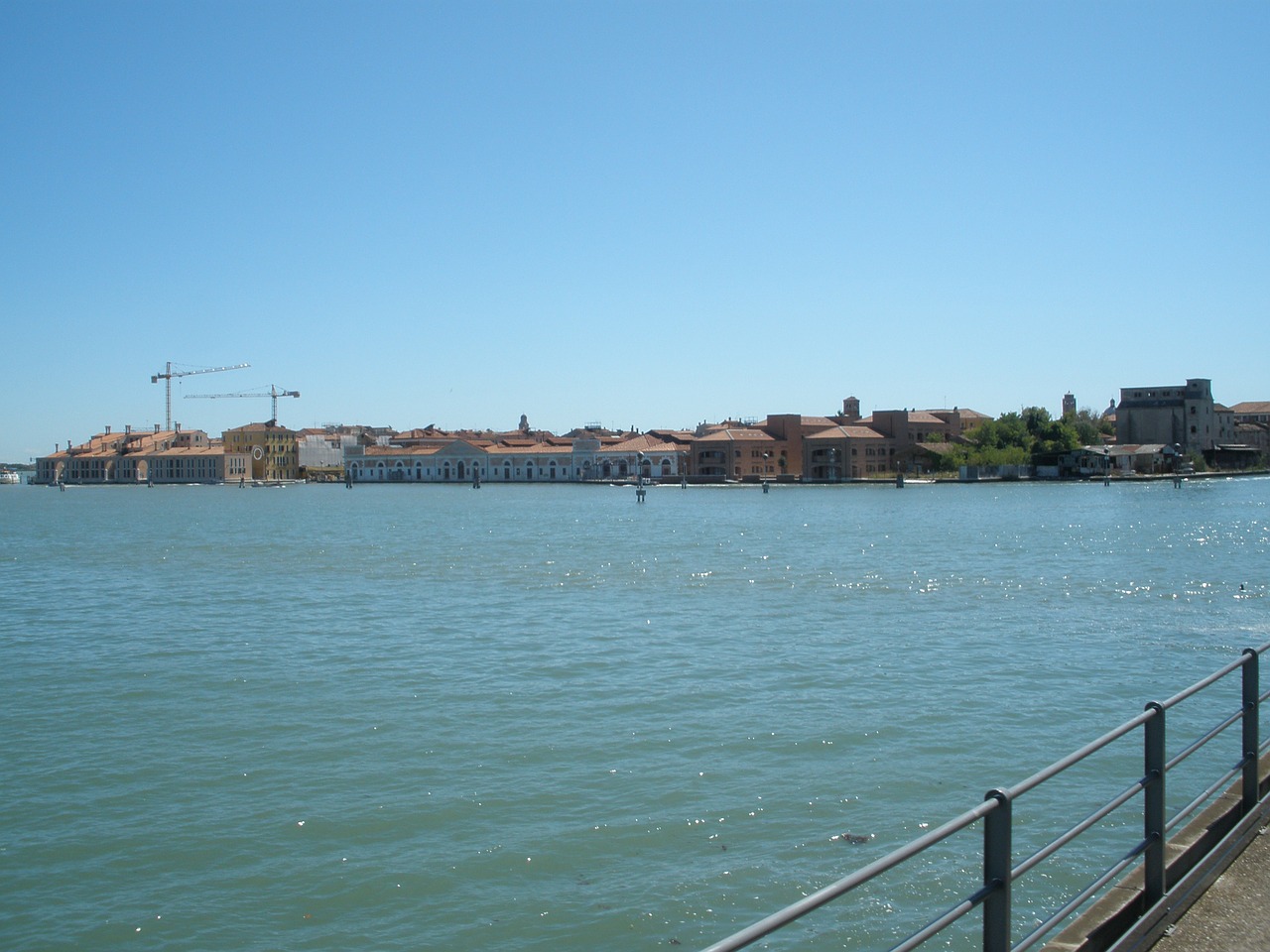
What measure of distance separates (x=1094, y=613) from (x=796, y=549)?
18.1 metres

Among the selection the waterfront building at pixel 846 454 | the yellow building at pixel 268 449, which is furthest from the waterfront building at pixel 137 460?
the waterfront building at pixel 846 454

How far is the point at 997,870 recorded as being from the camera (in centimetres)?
316

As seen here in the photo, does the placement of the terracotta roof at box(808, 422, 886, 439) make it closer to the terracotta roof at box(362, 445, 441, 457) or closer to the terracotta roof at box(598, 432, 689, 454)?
the terracotta roof at box(598, 432, 689, 454)

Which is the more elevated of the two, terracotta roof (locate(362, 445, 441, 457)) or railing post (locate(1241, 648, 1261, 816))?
terracotta roof (locate(362, 445, 441, 457))

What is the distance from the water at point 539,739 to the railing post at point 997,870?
150 inches

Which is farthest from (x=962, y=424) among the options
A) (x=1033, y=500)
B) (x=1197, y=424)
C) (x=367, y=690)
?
(x=367, y=690)

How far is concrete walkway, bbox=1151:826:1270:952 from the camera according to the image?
364cm

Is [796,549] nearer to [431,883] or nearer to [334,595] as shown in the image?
[334,595]

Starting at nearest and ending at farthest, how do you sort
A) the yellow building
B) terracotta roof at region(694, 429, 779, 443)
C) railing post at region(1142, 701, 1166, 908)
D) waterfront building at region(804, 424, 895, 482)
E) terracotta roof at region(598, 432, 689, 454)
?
1. railing post at region(1142, 701, 1166, 908)
2. waterfront building at region(804, 424, 895, 482)
3. terracotta roof at region(694, 429, 779, 443)
4. terracotta roof at region(598, 432, 689, 454)
5. the yellow building

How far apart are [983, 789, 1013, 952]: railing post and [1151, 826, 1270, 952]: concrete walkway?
0.76 metres

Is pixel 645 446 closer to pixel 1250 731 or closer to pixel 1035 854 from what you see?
pixel 1250 731

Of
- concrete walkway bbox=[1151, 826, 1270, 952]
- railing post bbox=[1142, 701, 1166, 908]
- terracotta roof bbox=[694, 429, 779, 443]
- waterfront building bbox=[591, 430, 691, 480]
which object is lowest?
concrete walkway bbox=[1151, 826, 1270, 952]

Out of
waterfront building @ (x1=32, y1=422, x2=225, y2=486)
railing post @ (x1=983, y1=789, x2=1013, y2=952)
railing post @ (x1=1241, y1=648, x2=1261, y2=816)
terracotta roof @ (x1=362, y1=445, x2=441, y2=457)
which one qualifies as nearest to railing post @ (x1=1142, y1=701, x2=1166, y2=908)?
railing post @ (x1=1241, y1=648, x2=1261, y2=816)

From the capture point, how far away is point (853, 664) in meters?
15.6
